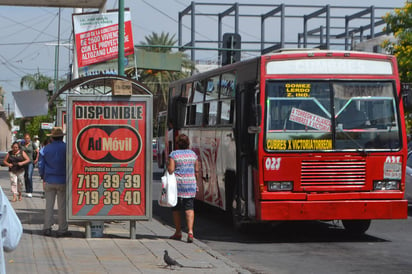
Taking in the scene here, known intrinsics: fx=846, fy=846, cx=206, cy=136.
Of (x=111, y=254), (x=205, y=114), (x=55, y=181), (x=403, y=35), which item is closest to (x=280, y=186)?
(x=111, y=254)

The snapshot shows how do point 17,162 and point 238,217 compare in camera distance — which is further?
point 17,162

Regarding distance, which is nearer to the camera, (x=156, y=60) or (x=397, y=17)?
(x=397, y=17)

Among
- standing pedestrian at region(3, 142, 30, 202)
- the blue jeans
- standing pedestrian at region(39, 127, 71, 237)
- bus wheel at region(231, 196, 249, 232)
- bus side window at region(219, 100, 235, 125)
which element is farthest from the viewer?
the blue jeans

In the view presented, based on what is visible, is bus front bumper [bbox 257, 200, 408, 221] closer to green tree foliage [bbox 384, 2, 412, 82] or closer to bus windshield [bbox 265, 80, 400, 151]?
bus windshield [bbox 265, 80, 400, 151]

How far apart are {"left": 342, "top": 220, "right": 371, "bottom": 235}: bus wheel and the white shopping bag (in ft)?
11.6

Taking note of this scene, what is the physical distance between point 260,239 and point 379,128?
8.75 ft

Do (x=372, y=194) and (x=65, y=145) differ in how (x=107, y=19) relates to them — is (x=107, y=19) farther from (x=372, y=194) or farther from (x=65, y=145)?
(x=372, y=194)

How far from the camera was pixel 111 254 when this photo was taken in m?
11.2

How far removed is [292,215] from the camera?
42.2 ft

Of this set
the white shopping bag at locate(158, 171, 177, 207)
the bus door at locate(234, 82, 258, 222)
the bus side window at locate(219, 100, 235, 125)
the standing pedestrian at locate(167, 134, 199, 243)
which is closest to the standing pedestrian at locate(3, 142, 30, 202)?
the bus side window at locate(219, 100, 235, 125)

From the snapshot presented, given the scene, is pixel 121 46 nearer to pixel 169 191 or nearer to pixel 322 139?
pixel 169 191

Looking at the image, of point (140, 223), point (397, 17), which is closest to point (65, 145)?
point (140, 223)

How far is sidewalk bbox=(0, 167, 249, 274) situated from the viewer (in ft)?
32.6

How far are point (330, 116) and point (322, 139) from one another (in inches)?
15.5
